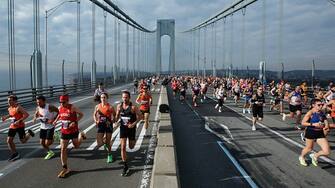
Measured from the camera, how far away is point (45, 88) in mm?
28156

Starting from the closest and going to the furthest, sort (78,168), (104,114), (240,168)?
1. (78,168)
2. (240,168)
3. (104,114)

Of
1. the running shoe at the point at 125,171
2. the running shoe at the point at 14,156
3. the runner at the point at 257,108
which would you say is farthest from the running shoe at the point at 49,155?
the runner at the point at 257,108

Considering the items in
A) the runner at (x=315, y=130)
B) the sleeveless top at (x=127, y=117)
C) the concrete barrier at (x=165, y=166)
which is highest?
the sleeveless top at (x=127, y=117)

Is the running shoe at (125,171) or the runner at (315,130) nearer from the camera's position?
the running shoe at (125,171)

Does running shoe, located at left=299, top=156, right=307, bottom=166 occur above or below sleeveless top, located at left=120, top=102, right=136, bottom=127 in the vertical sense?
below

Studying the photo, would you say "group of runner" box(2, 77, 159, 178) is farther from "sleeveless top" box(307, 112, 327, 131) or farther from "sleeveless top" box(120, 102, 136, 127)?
"sleeveless top" box(307, 112, 327, 131)

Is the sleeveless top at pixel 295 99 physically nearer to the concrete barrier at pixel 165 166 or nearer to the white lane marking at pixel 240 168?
the white lane marking at pixel 240 168

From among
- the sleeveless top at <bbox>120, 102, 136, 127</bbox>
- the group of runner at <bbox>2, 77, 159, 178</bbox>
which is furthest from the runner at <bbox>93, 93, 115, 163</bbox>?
the sleeveless top at <bbox>120, 102, 136, 127</bbox>

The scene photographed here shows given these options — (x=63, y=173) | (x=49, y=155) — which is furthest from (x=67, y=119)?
(x=49, y=155)

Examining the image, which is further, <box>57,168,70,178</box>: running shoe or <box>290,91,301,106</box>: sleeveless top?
<box>290,91,301,106</box>: sleeveless top

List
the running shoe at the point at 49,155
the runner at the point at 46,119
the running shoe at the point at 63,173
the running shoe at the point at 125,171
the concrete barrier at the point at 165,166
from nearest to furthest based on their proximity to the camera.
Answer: the concrete barrier at the point at 165,166 < the running shoe at the point at 63,173 < the running shoe at the point at 125,171 < the runner at the point at 46,119 < the running shoe at the point at 49,155

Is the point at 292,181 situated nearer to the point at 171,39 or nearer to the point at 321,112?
the point at 321,112

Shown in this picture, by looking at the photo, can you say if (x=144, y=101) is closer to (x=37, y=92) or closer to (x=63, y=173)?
(x=63, y=173)

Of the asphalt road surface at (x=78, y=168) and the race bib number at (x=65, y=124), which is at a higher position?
the race bib number at (x=65, y=124)
